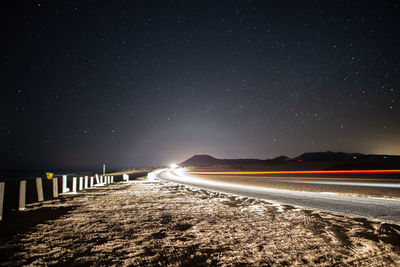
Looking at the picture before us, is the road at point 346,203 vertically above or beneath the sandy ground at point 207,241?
beneath

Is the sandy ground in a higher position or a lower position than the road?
higher

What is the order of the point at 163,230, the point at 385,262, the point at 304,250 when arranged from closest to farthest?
the point at 385,262 < the point at 304,250 < the point at 163,230

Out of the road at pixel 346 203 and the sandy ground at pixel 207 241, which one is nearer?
the sandy ground at pixel 207 241

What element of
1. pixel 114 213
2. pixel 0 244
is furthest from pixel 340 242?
pixel 0 244

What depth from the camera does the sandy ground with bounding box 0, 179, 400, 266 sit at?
281cm

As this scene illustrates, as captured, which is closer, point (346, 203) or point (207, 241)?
point (207, 241)

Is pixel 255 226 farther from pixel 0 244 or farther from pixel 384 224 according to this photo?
pixel 0 244

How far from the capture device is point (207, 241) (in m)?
3.50

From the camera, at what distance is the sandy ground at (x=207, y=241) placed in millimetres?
2814

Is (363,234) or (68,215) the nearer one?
(363,234)

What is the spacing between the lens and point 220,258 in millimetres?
2828

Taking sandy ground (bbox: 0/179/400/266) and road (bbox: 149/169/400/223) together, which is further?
road (bbox: 149/169/400/223)

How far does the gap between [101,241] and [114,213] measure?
95.1 inches

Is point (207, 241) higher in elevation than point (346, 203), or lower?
higher
